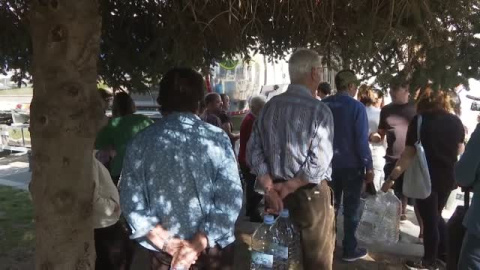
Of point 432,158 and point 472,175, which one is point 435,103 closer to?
point 432,158

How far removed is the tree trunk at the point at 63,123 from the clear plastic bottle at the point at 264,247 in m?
1.34

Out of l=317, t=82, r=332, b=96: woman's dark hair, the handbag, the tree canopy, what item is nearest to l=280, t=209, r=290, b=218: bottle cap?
the tree canopy

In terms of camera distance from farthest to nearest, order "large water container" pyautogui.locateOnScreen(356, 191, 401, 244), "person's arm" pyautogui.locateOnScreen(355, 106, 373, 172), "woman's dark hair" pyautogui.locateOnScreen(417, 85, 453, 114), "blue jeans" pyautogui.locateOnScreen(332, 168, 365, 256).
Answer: "large water container" pyautogui.locateOnScreen(356, 191, 401, 244), "blue jeans" pyautogui.locateOnScreen(332, 168, 365, 256), "person's arm" pyautogui.locateOnScreen(355, 106, 373, 172), "woman's dark hair" pyautogui.locateOnScreen(417, 85, 453, 114)

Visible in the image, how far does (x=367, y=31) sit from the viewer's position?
10.1 feet

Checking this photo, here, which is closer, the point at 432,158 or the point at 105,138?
the point at 432,158

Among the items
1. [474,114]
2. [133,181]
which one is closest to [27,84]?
[133,181]

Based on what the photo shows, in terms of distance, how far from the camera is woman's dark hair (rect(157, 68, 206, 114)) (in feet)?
8.06

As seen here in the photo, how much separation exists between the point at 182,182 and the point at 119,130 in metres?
2.42

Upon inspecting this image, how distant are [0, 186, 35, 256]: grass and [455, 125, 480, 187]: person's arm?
14.4ft

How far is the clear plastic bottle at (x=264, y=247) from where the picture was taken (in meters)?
3.13

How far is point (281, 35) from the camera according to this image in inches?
173

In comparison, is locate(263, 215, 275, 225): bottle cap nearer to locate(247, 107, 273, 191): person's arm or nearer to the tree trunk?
locate(247, 107, 273, 191): person's arm

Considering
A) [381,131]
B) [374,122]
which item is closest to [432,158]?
[381,131]

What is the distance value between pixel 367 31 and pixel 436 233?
2.24m
